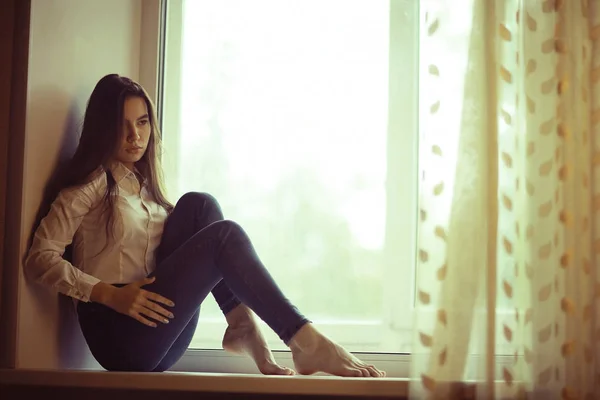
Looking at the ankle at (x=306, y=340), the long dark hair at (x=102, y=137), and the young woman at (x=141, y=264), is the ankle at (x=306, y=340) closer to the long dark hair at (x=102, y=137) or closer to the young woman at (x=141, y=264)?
the young woman at (x=141, y=264)

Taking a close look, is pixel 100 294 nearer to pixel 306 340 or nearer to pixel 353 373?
pixel 306 340

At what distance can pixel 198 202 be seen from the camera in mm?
1795

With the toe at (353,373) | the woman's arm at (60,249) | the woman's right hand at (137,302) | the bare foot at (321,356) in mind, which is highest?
the woman's arm at (60,249)

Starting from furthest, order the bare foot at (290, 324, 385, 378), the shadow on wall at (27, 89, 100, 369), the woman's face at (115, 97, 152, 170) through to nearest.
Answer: the woman's face at (115, 97, 152, 170) → the shadow on wall at (27, 89, 100, 369) → the bare foot at (290, 324, 385, 378)

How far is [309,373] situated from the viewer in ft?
5.16

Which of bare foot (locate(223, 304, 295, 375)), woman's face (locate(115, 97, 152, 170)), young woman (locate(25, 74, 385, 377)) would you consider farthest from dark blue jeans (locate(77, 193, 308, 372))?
woman's face (locate(115, 97, 152, 170))

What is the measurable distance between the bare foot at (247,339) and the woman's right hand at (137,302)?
19 centimetres

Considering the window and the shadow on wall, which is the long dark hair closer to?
the shadow on wall

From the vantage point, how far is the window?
6.40ft

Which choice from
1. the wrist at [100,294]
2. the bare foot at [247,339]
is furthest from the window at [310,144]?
the wrist at [100,294]

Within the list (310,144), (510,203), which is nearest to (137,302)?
(310,144)

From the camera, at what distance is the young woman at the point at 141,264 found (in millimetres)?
1578

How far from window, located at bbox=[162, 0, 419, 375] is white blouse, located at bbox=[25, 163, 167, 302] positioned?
291 mm

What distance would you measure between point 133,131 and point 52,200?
0.88 feet
